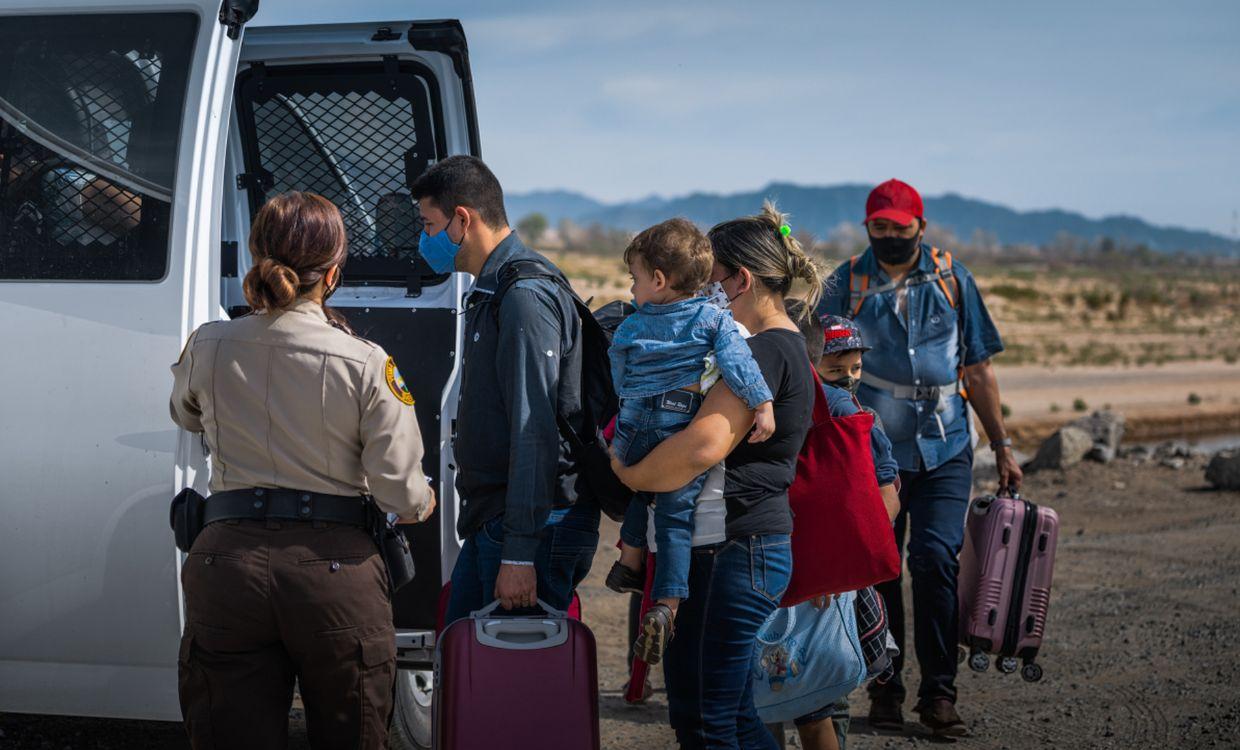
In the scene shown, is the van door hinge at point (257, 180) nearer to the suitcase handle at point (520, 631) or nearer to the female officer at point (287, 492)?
the female officer at point (287, 492)

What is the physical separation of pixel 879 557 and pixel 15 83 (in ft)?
8.54

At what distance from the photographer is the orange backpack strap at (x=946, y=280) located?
522cm

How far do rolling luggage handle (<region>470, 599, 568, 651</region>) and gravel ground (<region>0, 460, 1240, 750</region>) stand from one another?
1778 millimetres

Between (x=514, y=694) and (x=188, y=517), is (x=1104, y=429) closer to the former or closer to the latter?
(x=514, y=694)

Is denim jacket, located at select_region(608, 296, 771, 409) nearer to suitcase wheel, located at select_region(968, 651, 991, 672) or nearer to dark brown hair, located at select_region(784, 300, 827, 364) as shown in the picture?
dark brown hair, located at select_region(784, 300, 827, 364)

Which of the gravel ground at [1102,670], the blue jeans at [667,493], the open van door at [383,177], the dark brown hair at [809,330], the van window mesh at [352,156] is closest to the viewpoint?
the blue jeans at [667,493]

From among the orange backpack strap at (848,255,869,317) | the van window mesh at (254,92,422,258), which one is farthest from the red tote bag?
the orange backpack strap at (848,255,869,317)

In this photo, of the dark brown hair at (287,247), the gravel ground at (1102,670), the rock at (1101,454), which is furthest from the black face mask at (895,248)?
the rock at (1101,454)

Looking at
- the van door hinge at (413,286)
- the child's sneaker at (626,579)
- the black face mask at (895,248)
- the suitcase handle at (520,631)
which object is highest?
the black face mask at (895,248)

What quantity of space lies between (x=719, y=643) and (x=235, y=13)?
2008mm

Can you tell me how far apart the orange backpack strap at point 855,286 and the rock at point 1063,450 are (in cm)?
771

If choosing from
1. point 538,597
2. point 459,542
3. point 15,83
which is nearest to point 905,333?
point 459,542

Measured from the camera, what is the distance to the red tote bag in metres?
3.47

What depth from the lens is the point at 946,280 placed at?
206 inches
